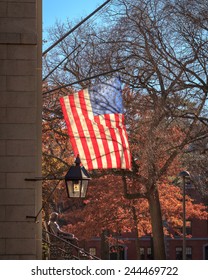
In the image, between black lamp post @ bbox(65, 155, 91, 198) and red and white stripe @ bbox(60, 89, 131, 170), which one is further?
red and white stripe @ bbox(60, 89, 131, 170)

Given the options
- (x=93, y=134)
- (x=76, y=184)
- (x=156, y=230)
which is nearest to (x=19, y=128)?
(x=76, y=184)

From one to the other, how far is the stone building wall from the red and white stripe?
201 cm

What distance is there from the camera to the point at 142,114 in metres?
31.4

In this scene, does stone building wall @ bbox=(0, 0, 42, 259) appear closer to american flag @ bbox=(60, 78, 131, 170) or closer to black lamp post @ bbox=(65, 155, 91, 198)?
black lamp post @ bbox=(65, 155, 91, 198)

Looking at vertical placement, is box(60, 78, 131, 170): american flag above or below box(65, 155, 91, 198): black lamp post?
above

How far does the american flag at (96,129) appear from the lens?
571 inches

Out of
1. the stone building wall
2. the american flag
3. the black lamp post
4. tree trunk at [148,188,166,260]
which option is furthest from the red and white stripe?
tree trunk at [148,188,166,260]

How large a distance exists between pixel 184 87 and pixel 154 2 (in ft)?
12.8

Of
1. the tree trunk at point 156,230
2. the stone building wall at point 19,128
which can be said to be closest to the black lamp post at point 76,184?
the stone building wall at point 19,128

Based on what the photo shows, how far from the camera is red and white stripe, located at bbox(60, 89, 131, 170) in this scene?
571 inches

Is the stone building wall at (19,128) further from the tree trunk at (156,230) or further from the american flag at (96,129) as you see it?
the tree trunk at (156,230)

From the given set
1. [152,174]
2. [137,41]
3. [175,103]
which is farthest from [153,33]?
[152,174]

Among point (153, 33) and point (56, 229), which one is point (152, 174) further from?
point (56, 229)
